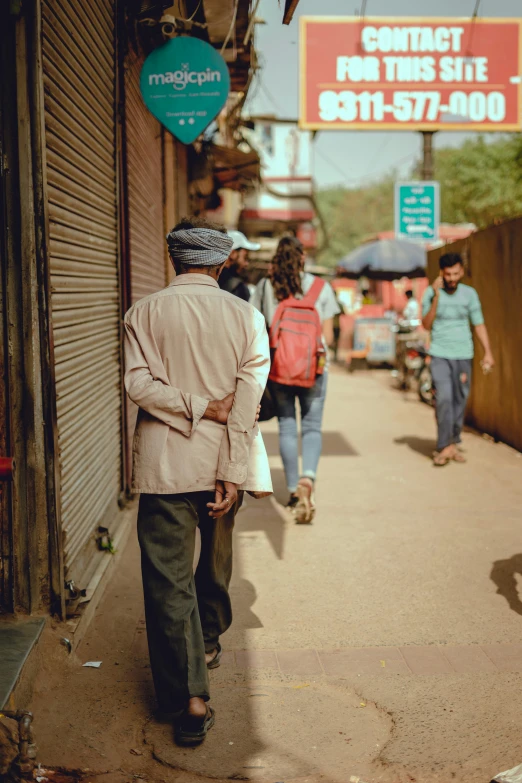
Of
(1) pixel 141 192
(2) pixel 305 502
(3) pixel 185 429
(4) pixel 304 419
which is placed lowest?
(2) pixel 305 502

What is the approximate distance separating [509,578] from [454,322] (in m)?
3.72

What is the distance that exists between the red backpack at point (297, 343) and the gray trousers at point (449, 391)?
237 centimetres

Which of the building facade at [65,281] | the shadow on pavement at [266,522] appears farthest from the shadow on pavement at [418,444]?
the building facade at [65,281]

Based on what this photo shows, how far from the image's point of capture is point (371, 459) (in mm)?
9164

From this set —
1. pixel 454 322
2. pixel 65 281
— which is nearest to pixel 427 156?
pixel 454 322

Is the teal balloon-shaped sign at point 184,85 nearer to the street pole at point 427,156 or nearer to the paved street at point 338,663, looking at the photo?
the paved street at point 338,663

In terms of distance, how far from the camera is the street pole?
17.3 metres

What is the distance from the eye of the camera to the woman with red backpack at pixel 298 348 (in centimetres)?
639

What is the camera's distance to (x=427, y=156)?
1819 centimetres

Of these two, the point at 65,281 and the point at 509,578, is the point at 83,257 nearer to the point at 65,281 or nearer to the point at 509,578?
the point at 65,281

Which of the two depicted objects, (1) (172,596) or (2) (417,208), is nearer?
(1) (172,596)

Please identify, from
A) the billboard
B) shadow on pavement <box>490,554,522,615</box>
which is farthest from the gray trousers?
the billboard

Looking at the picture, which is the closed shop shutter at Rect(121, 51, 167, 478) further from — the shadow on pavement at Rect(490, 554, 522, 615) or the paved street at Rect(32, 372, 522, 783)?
the shadow on pavement at Rect(490, 554, 522, 615)

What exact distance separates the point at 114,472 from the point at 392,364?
612 inches
